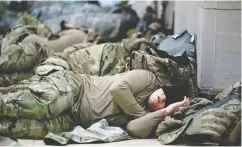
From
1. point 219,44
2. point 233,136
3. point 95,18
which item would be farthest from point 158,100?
point 95,18

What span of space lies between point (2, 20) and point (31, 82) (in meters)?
3.48

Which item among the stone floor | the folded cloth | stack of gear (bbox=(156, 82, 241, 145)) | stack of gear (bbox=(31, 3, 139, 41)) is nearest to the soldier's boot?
stack of gear (bbox=(156, 82, 241, 145))

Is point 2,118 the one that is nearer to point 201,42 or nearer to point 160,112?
point 160,112

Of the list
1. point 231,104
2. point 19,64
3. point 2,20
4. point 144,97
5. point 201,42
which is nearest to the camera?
point 231,104

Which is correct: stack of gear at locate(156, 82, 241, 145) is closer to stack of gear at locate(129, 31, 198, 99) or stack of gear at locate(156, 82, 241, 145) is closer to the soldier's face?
the soldier's face

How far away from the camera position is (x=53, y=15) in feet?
24.9

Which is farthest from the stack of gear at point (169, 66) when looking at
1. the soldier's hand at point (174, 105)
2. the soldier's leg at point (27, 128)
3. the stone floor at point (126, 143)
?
the soldier's leg at point (27, 128)

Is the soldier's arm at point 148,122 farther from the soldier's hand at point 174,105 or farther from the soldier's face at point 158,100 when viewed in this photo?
the soldier's face at point 158,100

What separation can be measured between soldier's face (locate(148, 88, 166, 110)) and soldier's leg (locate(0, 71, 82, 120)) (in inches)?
22.8

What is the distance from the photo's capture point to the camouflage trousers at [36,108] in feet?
12.6

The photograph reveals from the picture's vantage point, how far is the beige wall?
173 inches

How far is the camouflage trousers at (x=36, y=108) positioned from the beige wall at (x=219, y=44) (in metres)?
1.19

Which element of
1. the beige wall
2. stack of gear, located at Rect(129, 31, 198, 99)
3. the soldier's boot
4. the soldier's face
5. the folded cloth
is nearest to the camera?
the soldier's boot

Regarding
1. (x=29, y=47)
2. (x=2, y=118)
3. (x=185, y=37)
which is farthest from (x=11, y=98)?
(x=185, y=37)
